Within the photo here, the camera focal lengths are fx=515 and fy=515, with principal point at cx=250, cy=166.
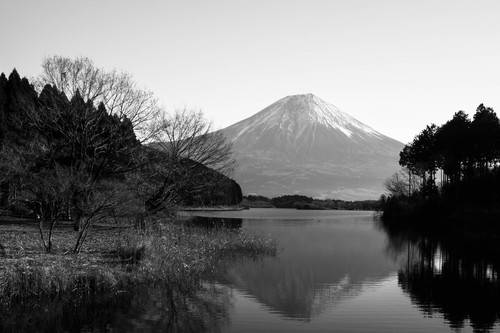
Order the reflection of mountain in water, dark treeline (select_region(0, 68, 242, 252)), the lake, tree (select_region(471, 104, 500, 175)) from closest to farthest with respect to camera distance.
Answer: the lake < the reflection of mountain in water < dark treeline (select_region(0, 68, 242, 252)) < tree (select_region(471, 104, 500, 175))

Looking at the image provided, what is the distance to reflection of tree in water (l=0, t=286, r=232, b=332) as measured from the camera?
13844mm

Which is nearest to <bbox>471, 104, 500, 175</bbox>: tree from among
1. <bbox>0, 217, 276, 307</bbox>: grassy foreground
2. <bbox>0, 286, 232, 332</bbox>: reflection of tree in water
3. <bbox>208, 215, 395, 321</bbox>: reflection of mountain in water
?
<bbox>208, 215, 395, 321</bbox>: reflection of mountain in water

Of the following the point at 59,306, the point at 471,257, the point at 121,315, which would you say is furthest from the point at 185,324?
the point at 471,257

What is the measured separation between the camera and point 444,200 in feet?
200

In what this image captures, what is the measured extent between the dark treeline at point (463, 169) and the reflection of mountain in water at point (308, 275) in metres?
24.2

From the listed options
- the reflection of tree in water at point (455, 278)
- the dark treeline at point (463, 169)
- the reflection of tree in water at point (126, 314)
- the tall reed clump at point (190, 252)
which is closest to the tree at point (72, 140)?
the tall reed clump at point (190, 252)

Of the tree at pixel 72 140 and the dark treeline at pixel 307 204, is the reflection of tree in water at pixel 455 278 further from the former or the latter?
the dark treeline at pixel 307 204

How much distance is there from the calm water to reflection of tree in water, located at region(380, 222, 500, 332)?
0.11ft

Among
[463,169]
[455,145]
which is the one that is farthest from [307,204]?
[455,145]

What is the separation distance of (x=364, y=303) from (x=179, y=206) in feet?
67.3

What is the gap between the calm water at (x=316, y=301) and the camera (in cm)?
1433

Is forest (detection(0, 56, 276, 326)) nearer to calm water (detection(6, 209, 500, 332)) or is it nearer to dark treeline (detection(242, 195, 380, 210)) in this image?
calm water (detection(6, 209, 500, 332))

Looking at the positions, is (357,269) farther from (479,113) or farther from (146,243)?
(479,113)

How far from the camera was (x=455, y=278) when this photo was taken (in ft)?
74.7
